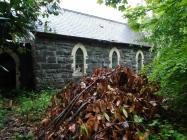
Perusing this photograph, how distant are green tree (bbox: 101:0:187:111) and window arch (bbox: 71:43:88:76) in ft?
35.3

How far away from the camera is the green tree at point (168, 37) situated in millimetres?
4320

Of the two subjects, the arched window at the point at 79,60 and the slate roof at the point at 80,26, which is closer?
the slate roof at the point at 80,26

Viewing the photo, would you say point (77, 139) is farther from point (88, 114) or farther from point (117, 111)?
point (117, 111)

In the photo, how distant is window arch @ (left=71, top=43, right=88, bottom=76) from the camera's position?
15.9m

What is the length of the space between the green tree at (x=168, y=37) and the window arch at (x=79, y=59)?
10748 mm

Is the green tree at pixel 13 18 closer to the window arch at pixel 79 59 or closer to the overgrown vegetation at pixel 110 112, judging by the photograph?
the overgrown vegetation at pixel 110 112

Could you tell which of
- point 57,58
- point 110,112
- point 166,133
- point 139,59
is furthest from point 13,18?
point 139,59

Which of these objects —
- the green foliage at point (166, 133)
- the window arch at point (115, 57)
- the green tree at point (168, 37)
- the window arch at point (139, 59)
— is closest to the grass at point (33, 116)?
the green foliage at point (166, 133)

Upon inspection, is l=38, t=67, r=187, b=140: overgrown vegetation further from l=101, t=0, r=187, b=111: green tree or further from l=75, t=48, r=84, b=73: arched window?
l=75, t=48, r=84, b=73: arched window

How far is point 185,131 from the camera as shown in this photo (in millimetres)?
4922

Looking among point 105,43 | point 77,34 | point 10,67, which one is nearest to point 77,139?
point 10,67

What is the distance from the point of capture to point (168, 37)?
4793 mm

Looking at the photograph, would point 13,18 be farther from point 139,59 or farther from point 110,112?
point 139,59

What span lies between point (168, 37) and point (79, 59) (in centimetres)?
1179
